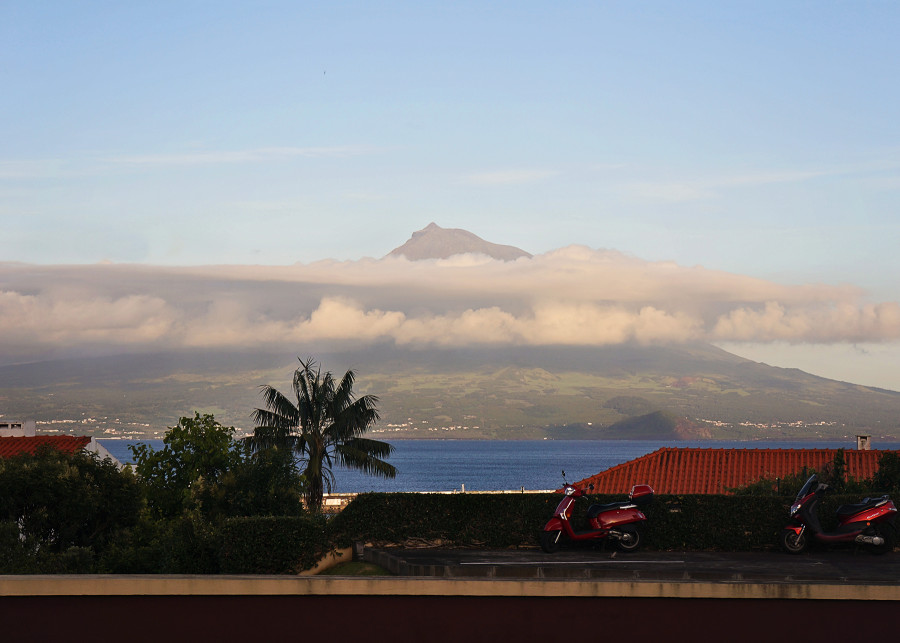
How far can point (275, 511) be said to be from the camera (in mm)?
26438

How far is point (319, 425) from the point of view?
1663 inches

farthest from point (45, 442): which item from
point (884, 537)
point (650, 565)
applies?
point (884, 537)

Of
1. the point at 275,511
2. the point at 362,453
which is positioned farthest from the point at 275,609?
the point at 362,453

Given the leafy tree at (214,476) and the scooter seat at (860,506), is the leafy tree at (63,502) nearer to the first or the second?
the leafy tree at (214,476)

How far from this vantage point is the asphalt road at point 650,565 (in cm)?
1521

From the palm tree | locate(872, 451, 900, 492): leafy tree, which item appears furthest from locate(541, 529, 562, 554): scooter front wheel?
the palm tree

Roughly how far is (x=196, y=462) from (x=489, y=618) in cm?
2236

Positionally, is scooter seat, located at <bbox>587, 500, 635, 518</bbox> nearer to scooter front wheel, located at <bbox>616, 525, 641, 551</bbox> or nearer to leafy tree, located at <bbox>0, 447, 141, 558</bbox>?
scooter front wheel, located at <bbox>616, 525, 641, 551</bbox>

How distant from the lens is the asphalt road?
49.9 feet

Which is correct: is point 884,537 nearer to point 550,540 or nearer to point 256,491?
point 550,540

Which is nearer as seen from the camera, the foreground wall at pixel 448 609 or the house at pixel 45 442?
the foreground wall at pixel 448 609

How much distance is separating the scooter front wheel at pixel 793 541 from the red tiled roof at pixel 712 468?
25.2 m

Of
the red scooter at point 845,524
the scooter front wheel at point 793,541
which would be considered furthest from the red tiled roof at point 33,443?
the red scooter at point 845,524

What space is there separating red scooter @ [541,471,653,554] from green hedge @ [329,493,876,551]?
1.59 ft
